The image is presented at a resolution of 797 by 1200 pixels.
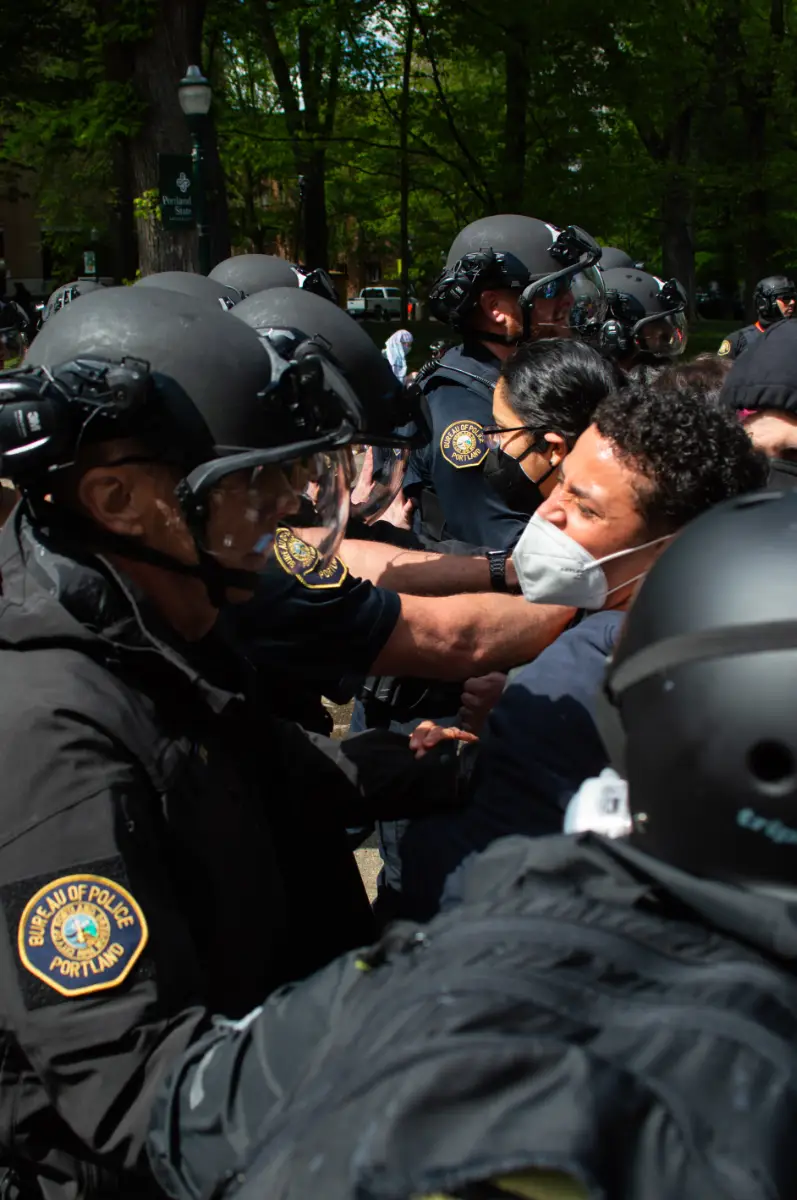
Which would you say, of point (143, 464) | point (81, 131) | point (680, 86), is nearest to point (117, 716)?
point (143, 464)

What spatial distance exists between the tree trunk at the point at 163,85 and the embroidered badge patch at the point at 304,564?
10.6 metres

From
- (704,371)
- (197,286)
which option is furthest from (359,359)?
(704,371)

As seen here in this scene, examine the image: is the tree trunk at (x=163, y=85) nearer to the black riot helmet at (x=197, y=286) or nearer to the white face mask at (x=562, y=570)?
the black riot helmet at (x=197, y=286)

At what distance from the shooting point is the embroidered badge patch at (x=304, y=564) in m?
2.48

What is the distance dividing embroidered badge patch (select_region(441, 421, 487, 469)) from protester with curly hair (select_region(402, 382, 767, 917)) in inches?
47.9

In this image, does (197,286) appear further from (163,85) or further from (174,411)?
(163,85)

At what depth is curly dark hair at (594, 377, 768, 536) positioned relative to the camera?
2.19m

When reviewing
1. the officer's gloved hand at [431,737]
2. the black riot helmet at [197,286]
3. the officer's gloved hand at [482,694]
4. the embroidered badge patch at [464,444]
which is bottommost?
the officer's gloved hand at [431,737]

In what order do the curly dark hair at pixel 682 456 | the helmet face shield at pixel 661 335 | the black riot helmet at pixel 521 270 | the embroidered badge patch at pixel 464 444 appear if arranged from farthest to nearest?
the helmet face shield at pixel 661 335 < the black riot helmet at pixel 521 270 < the embroidered badge patch at pixel 464 444 < the curly dark hair at pixel 682 456

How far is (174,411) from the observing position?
180 centimetres

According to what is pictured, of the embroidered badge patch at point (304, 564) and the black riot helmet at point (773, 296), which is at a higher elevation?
the black riot helmet at point (773, 296)

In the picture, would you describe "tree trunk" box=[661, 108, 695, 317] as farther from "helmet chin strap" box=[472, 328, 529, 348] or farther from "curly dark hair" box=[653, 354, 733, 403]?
"helmet chin strap" box=[472, 328, 529, 348]

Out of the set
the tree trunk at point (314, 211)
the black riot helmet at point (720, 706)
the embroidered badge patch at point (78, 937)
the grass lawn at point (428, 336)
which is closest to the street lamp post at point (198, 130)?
the grass lawn at point (428, 336)

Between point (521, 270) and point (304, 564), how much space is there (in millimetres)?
2320
